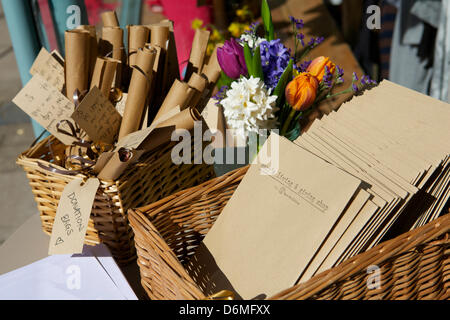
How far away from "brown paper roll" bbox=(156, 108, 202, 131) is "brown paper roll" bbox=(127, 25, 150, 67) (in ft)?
0.67

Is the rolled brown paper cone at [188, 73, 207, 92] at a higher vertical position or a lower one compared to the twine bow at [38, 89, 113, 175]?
higher

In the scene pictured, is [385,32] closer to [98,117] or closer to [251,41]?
[251,41]

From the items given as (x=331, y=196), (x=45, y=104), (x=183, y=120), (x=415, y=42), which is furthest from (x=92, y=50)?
(x=415, y=42)

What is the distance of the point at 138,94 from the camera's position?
868mm

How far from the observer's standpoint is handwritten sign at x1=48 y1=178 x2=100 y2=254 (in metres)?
0.77

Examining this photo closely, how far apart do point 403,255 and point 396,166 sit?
0.14 meters

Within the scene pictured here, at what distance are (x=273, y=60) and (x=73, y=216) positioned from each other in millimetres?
456

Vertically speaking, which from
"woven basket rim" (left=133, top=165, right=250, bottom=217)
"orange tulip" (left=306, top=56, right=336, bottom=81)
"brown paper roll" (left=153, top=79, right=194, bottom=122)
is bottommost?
"woven basket rim" (left=133, top=165, right=250, bottom=217)

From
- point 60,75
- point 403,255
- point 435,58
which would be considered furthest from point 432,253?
point 435,58

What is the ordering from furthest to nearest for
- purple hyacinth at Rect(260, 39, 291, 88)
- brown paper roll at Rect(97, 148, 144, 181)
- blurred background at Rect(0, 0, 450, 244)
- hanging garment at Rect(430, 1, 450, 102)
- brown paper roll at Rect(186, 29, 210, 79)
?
1. hanging garment at Rect(430, 1, 450, 102)
2. blurred background at Rect(0, 0, 450, 244)
3. brown paper roll at Rect(186, 29, 210, 79)
4. purple hyacinth at Rect(260, 39, 291, 88)
5. brown paper roll at Rect(97, 148, 144, 181)

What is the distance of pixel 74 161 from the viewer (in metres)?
0.84

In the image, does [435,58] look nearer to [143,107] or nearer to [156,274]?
[143,107]

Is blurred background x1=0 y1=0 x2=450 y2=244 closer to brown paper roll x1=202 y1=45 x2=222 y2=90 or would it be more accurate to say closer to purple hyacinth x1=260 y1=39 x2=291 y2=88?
brown paper roll x1=202 y1=45 x2=222 y2=90

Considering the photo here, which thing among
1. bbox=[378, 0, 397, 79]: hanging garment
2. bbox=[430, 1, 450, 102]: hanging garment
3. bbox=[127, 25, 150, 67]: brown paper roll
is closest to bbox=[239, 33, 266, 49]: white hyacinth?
bbox=[127, 25, 150, 67]: brown paper roll
